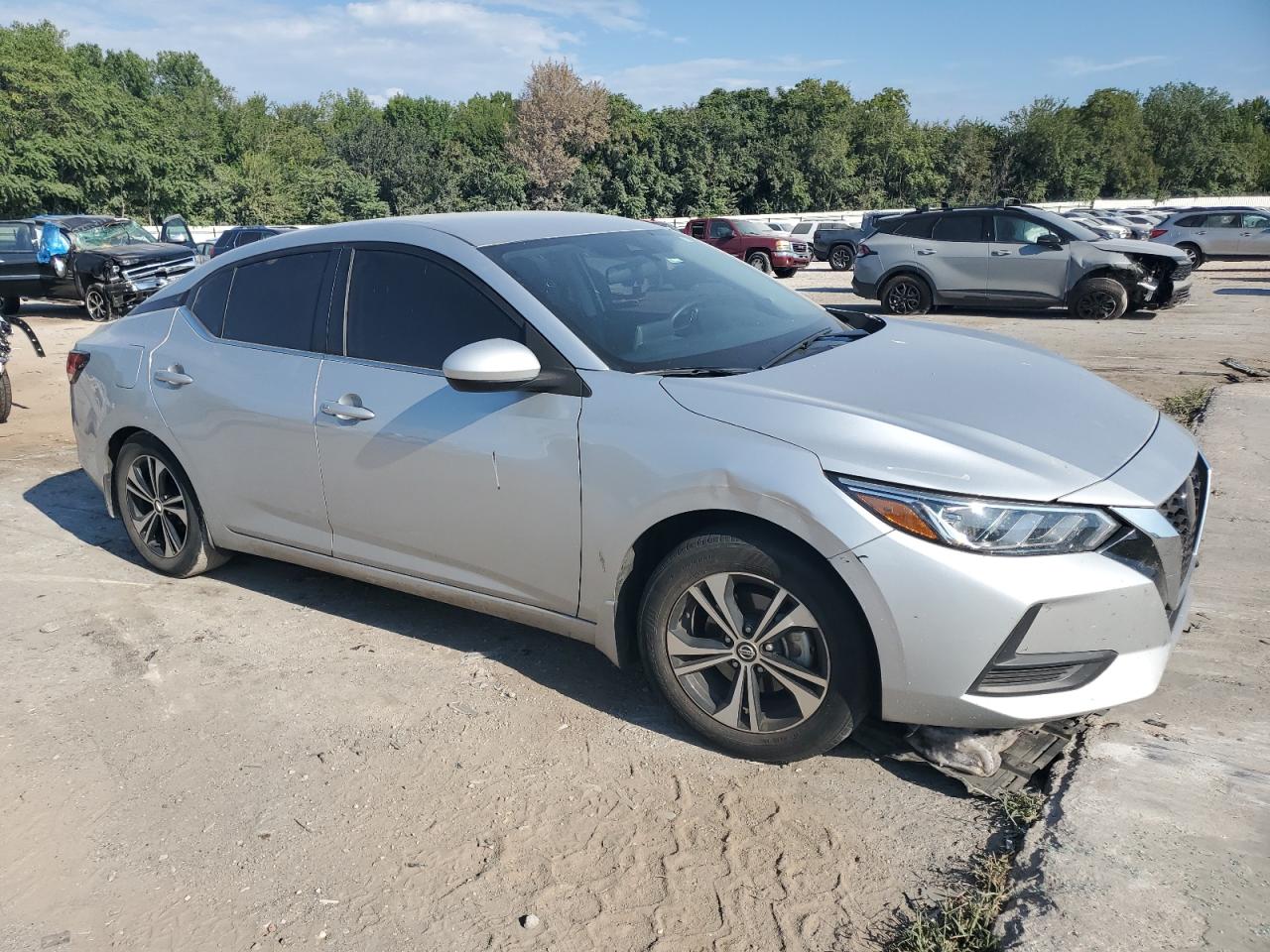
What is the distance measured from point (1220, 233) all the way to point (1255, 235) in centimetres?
81

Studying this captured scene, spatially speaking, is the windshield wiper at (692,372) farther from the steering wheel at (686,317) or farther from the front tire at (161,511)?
the front tire at (161,511)

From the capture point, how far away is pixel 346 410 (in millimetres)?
3947

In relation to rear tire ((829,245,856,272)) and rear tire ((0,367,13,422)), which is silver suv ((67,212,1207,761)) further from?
rear tire ((829,245,856,272))

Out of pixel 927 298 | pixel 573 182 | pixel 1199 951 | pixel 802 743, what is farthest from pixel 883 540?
pixel 573 182

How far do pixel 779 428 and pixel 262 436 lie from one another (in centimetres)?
234

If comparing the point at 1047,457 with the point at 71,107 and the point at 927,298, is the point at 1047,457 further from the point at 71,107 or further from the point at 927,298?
the point at 71,107

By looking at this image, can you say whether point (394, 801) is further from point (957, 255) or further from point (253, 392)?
point (957, 255)

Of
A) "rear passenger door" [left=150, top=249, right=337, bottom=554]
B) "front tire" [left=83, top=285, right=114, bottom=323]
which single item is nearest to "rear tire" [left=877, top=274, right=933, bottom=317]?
"rear passenger door" [left=150, top=249, right=337, bottom=554]

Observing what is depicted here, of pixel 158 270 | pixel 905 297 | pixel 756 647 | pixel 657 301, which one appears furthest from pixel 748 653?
pixel 158 270

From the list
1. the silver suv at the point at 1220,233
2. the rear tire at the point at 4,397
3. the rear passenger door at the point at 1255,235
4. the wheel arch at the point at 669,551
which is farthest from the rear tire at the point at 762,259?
the wheel arch at the point at 669,551

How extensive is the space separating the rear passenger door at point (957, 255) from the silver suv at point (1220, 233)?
1386 centimetres

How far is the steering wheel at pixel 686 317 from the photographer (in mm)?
3754

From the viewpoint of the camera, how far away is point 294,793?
322 centimetres

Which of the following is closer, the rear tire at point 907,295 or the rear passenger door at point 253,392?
the rear passenger door at point 253,392
